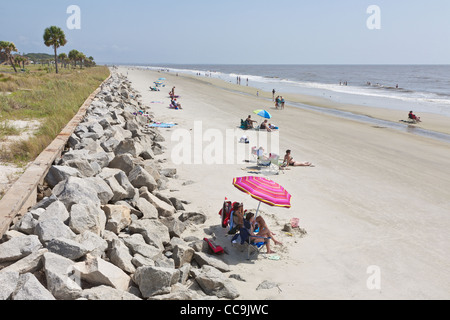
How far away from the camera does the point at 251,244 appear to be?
22.7 feet

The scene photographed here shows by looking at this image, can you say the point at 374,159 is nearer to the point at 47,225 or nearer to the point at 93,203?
the point at 93,203

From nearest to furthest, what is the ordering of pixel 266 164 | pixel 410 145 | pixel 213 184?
pixel 213 184 → pixel 266 164 → pixel 410 145

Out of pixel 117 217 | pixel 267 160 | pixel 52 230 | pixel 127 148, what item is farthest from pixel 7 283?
pixel 267 160

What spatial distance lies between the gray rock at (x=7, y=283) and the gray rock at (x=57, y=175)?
3382 millimetres

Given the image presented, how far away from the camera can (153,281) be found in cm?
464

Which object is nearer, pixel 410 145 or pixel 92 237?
pixel 92 237

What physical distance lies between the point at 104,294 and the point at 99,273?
13.4 inches

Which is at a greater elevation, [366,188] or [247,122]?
[247,122]

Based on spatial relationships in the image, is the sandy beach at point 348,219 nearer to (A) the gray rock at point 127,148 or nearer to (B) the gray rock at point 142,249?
(B) the gray rock at point 142,249

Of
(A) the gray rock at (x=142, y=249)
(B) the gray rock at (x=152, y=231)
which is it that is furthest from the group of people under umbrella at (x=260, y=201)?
(A) the gray rock at (x=142, y=249)

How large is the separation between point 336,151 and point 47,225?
13664 mm

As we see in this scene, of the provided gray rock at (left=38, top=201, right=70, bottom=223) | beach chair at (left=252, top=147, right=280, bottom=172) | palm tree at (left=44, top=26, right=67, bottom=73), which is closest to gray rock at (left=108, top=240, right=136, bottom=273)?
gray rock at (left=38, top=201, right=70, bottom=223)

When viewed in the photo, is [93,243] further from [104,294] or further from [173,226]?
[173,226]
